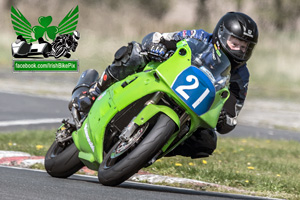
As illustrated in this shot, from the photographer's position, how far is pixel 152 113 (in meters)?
6.15

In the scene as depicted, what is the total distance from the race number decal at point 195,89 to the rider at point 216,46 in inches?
17.2

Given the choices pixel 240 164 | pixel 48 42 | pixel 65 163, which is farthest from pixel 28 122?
pixel 65 163

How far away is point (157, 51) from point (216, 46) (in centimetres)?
57

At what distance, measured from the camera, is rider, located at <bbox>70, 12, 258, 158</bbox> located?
661 centimetres

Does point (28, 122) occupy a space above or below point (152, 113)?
below

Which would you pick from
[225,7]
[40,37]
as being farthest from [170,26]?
[40,37]

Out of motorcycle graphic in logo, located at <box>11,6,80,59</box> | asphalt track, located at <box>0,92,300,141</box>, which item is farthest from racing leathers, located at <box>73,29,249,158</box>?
motorcycle graphic in logo, located at <box>11,6,80,59</box>

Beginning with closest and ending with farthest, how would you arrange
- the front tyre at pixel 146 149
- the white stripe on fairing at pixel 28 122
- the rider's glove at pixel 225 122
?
the front tyre at pixel 146 149 < the rider's glove at pixel 225 122 < the white stripe on fairing at pixel 28 122

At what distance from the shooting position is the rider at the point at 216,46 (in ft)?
21.7

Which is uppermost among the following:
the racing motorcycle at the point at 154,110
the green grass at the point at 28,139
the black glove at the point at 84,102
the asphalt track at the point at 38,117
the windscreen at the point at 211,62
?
the windscreen at the point at 211,62

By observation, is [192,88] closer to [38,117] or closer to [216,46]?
[216,46]

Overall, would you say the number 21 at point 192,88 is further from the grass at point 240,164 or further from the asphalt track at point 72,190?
the grass at point 240,164

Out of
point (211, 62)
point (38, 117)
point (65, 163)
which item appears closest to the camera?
point (211, 62)

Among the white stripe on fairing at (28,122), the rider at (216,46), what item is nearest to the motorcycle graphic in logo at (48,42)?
the white stripe on fairing at (28,122)
